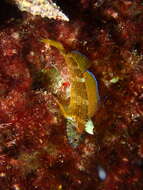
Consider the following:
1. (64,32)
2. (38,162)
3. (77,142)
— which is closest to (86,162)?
(77,142)

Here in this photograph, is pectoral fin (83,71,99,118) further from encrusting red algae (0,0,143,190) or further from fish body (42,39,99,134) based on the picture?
encrusting red algae (0,0,143,190)

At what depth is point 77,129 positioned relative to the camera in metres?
3.82

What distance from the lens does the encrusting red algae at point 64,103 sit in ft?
12.3

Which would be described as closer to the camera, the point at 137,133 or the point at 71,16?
the point at 137,133

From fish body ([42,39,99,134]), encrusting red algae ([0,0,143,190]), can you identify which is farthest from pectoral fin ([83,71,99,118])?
encrusting red algae ([0,0,143,190])

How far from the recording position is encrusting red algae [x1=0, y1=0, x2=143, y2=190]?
376 centimetres

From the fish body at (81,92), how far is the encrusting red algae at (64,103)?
0.14 meters

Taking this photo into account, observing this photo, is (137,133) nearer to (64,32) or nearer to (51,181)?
(51,181)

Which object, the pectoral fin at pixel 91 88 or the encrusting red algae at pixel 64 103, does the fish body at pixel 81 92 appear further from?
the encrusting red algae at pixel 64 103

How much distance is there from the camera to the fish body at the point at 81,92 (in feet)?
12.2

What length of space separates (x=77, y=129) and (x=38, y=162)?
2.17 ft

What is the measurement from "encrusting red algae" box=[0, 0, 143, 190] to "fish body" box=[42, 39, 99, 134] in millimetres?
143

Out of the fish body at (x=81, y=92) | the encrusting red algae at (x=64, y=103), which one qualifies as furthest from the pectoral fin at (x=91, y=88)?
the encrusting red algae at (x=64, y=103)

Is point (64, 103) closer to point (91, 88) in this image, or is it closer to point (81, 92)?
point (81, 92)
